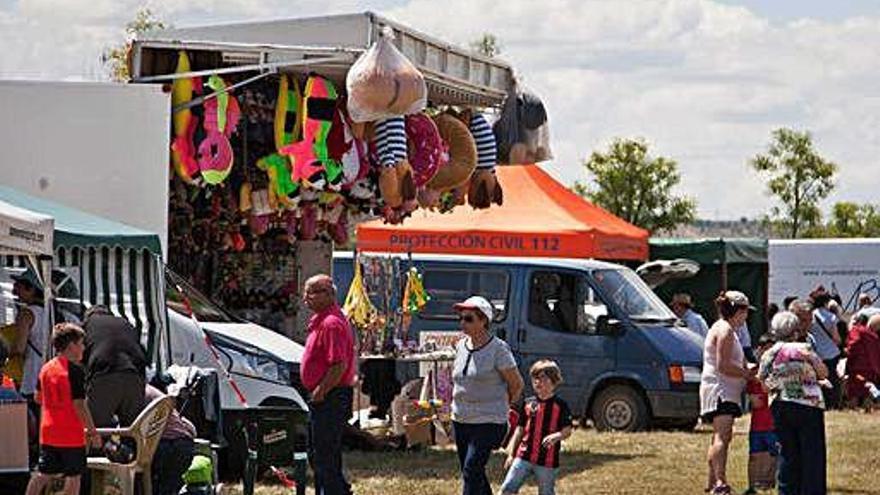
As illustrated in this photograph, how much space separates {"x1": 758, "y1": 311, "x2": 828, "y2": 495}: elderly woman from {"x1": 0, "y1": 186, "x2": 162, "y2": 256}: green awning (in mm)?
4523

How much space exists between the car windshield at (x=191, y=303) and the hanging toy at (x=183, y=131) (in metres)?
0.87

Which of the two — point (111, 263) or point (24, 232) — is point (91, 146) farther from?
point (24, 232)

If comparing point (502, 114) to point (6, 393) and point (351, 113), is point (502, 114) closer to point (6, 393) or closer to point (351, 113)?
point (351, 113)

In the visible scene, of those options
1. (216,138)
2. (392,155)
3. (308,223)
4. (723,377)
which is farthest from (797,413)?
(308,223)

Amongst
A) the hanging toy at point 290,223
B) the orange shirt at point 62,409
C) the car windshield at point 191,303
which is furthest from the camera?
the hanging toy at point 290,223

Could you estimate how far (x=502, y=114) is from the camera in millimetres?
19781

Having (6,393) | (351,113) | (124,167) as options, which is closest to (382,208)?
(351,113)

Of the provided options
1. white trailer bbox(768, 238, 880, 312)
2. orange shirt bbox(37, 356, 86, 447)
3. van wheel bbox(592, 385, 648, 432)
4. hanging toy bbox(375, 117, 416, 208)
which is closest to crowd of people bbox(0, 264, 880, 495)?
orange shirt bbox(37, 356, 86, 447)

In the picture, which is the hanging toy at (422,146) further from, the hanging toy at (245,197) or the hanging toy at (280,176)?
the hanging toy at (245,197)

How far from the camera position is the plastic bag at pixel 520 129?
1967cm

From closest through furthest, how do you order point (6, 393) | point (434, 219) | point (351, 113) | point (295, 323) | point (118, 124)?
point (6, 393)
point (118, 124)
point (351, 113)
point (295, 323)
point (434, 219)

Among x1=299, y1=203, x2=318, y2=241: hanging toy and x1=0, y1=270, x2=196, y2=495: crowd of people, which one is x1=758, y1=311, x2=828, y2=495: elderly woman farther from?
x1=299, y1=203, x2=318, y2=241: hanging toy

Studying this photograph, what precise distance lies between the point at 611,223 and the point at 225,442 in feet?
44.0

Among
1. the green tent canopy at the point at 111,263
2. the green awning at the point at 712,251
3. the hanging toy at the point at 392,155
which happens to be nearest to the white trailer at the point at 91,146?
the green tent canopy at the point at 111,263
